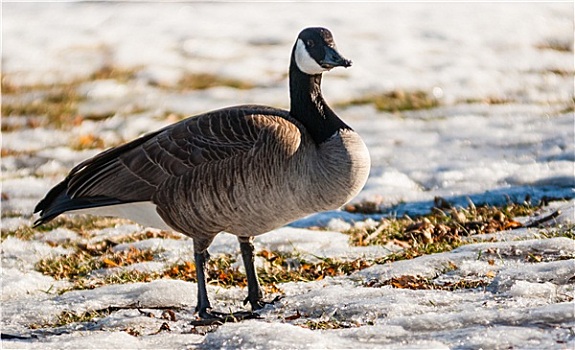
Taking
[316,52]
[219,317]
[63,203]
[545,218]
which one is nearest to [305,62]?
[316,52]

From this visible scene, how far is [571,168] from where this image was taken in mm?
9805

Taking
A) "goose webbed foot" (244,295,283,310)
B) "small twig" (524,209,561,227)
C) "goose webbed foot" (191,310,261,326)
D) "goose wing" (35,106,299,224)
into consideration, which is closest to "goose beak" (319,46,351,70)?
"goose wing" (35,106,299,224)

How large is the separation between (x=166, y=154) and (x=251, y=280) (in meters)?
1.12

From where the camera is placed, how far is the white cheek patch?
631cm

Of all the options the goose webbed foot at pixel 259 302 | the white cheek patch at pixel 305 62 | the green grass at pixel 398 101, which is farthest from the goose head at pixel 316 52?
the green grass at pixel 398 101

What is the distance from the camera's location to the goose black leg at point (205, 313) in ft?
19.0

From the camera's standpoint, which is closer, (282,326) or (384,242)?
(282,326)

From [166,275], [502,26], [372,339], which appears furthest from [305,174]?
[502,26]

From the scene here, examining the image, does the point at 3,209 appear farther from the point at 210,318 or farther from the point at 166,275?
the point at 210,318

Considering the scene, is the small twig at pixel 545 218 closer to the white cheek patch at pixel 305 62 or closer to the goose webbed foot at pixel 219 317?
the white cheek patch at pixel 305 62

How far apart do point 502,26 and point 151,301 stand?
1695 centimetres

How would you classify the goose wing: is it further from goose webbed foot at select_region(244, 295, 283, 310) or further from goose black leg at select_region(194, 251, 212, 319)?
goose webbed foot at select_region(244, 295, 283, 310)

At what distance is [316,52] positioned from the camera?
6258mm

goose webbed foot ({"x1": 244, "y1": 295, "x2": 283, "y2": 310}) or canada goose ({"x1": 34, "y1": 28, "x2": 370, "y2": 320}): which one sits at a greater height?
canada goose ({"x1": 34, "y1": 28, "x2": 370, "y2": 320})
